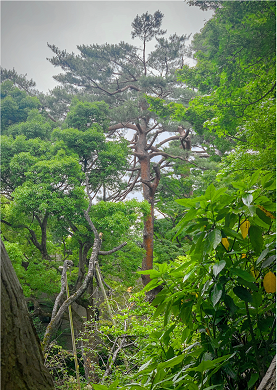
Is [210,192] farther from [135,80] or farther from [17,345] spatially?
[135,80]

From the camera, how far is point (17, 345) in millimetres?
454

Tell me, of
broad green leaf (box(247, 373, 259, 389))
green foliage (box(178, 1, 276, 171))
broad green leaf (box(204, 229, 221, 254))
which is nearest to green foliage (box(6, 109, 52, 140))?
green foliage (box(178, 1, 276, 171))

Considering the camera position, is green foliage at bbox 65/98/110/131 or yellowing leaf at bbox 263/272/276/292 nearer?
yellowing leaf at bbox 263/272/276/292

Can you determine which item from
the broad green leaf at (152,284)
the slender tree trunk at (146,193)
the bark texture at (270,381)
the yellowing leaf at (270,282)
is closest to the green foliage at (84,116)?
the slender tree trunk at (146,193)

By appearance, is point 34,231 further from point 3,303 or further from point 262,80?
point 3,303

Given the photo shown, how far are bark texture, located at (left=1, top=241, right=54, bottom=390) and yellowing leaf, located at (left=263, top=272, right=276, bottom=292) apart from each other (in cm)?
46

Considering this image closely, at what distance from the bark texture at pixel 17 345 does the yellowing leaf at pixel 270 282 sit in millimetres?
462

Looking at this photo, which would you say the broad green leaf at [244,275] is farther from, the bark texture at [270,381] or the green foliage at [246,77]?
the green foliage at [246,77]

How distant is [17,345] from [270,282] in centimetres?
49

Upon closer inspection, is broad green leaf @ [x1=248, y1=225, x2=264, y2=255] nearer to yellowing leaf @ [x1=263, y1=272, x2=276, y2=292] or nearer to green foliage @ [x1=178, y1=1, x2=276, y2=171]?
yellowing leaf @ [x1=263, y1=272, x2=276, y2=292]

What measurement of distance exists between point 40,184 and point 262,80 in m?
3.42

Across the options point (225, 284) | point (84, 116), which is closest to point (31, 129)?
point (84, 116)

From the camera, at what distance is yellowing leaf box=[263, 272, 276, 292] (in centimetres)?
54

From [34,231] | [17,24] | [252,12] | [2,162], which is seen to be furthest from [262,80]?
[34,231]
